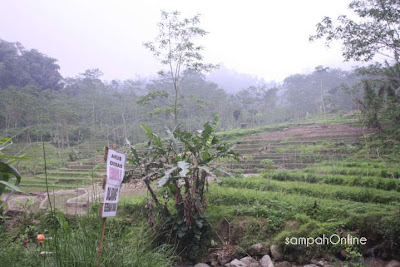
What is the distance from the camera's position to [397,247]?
107 inches

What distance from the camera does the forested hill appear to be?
15172 millimetres

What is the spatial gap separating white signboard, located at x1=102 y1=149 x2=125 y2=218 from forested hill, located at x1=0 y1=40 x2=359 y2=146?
13430 mm

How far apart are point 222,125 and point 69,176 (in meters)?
16.7

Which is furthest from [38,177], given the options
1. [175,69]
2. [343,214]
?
[343,214]

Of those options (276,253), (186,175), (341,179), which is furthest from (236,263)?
(341,179)

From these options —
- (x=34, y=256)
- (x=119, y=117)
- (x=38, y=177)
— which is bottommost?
(x=38, y=177)

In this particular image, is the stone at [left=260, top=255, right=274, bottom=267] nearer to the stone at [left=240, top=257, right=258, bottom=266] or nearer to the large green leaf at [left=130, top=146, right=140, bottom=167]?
the stone at [left=240, top=257, right=258, bottom=266]

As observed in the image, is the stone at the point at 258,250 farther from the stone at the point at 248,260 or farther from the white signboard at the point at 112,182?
the white signboard at the point at 112,182

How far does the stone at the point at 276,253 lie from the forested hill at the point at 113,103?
487 inches

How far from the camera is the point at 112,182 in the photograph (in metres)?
1.63

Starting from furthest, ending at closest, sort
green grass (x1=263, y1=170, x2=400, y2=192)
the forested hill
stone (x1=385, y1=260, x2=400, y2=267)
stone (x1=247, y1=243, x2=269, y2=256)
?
the forested hill, green grass (x1=263, y1=170, x2=400, y2=192), stone (x1=247, y1=243, x2=269, y2=256), stone (x1=385, y1=260, x2=400, y2=267)

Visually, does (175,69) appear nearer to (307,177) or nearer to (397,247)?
(307,177)

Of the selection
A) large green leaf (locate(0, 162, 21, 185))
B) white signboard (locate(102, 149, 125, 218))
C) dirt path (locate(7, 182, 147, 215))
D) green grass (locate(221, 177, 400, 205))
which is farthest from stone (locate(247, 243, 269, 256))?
large green leaf (locate(0, 162, 21, 185))

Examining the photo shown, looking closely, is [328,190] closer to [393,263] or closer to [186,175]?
[393,263]
